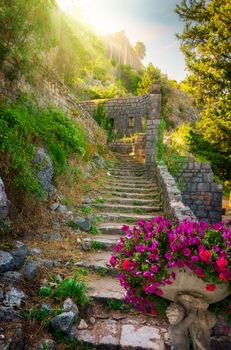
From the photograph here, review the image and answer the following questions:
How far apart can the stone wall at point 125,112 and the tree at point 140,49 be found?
5306cm

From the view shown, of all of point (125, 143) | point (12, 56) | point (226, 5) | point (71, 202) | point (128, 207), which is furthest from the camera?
point (125, 143)

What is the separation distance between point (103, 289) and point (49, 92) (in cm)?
595

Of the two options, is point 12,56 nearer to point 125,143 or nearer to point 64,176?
point 64,176

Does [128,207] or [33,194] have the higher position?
[33,194]

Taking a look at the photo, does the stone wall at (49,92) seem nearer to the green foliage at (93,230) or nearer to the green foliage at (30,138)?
the green foliage at (30,138)

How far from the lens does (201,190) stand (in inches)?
427

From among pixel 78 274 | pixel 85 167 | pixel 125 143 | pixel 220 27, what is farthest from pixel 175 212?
pixel 125 143

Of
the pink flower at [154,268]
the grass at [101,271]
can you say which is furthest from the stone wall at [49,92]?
the pink flower at [154,268]

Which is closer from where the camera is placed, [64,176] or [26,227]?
[26,227]

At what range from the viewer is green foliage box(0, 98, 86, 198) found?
4.29 metres

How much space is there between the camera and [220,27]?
11109 millimetres

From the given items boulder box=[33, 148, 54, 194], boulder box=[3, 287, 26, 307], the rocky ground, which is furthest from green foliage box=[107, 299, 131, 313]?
boulder box=[33, 148, 54, 194]

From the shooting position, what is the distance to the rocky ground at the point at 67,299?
109 inches

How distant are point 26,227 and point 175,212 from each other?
8.39ft
